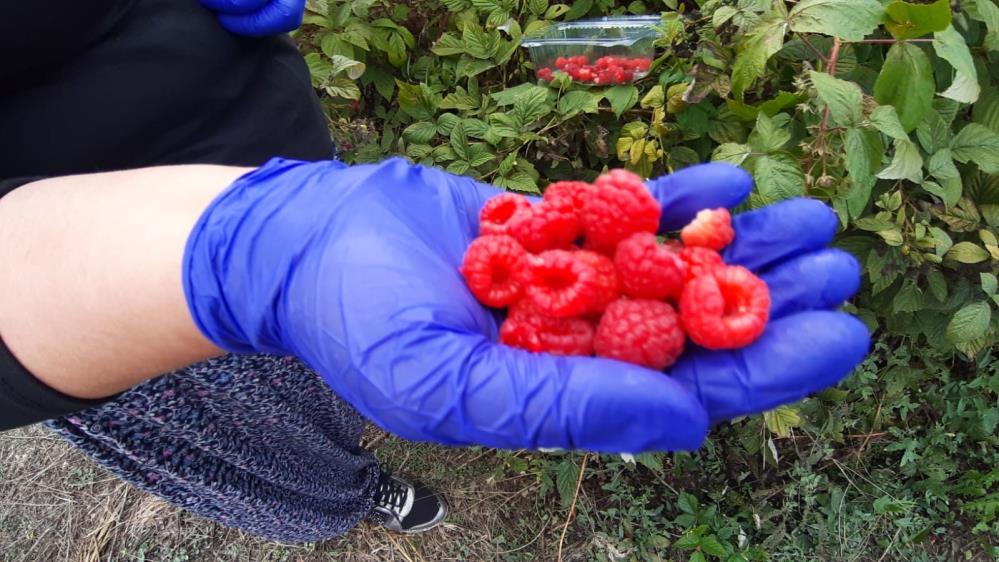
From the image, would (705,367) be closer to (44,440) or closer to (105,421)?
(105,421)

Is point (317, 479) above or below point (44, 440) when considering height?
above

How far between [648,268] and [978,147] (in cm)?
111

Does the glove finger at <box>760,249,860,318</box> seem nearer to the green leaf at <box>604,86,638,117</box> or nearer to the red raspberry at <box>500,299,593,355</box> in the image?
the red raspberry at <box>500,299,593,355</box>

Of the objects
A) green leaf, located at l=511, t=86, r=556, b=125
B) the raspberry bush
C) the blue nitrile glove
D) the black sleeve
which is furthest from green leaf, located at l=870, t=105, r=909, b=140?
the black sleeve

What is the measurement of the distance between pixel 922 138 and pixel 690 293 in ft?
3.01

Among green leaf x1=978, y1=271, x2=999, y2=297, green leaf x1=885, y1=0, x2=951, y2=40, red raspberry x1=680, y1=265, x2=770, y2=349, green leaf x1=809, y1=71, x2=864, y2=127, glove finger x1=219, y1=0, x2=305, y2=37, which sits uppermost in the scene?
glove finger x1=219, y1=0, x2=305, y2=37

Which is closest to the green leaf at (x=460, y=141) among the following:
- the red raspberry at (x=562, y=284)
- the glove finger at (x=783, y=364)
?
the red raspberry at (x=562, y=284)

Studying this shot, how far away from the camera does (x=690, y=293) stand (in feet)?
3.92

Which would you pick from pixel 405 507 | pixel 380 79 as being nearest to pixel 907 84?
pixel 380 79

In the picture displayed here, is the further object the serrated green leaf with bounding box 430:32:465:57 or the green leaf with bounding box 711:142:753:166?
the serrated green leaf with bounding box 430:32:465:57

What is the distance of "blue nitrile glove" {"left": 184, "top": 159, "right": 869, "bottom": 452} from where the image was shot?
3.57ft

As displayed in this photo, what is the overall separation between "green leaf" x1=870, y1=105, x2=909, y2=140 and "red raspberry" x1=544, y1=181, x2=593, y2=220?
673 mm

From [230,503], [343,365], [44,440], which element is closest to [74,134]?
[343,365]

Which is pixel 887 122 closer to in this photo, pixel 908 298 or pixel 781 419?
pixel 908 298
